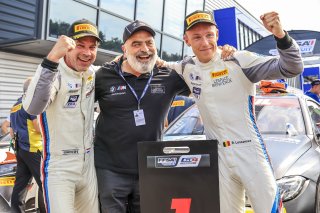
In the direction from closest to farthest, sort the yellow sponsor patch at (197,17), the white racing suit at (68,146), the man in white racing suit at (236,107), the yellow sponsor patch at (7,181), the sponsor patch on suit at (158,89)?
the man in white racing suit at (236,107) < the white racing suit at (68,146) < the yellow sponsor patch at (197,17) < the sponsor patch on suit at (158,89) < the yellow sponsor patch at (7,181)

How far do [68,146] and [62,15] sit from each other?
747 centimetres

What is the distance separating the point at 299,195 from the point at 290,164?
32cm

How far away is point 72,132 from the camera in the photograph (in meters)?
2.83

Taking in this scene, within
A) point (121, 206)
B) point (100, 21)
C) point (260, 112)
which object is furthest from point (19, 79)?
point (121, 206)

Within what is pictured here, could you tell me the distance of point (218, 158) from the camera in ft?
9.02

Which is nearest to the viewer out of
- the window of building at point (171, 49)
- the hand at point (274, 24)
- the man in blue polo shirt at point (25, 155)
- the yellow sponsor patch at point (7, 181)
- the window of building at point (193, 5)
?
the hand at point (274, 24)

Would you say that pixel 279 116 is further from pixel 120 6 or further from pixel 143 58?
pixel 120 6

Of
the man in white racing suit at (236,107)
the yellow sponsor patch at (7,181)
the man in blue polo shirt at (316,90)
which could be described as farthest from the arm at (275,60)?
the man in blue polo shirt at (316,90)

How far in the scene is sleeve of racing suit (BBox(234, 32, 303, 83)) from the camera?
247cm

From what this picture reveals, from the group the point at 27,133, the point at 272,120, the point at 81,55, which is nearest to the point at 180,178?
the point at 81,55

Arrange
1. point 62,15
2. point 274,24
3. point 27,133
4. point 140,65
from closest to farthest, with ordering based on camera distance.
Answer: point 274,24 < point 140,65 < point 27,133 < point 62,15

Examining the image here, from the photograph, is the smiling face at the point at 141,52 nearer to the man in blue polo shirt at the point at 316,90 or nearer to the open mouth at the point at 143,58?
the open mouth at the point at 143,58

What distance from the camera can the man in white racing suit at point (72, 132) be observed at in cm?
277

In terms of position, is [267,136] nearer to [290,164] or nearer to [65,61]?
[290,164]
